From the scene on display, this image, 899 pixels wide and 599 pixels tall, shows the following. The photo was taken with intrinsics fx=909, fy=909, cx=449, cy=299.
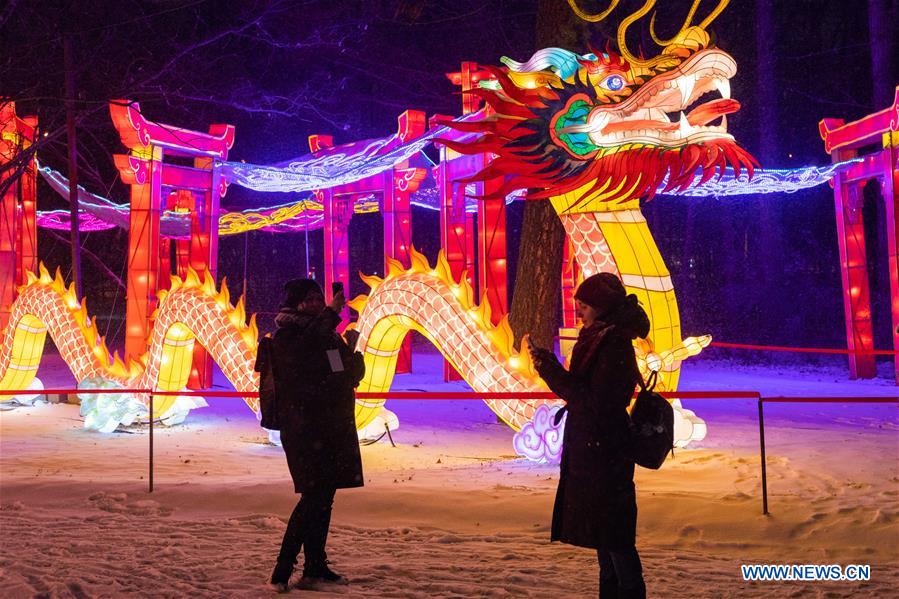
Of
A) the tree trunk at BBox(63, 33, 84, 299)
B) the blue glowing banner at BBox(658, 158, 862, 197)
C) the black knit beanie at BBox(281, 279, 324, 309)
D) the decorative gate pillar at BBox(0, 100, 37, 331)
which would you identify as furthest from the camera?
the decorative gate pillar at BBox(0, 100, 37, 331)

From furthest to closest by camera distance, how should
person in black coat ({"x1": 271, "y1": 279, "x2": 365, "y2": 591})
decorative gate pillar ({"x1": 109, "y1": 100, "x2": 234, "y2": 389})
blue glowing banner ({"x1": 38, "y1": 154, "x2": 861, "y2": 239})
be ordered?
1. blue glowing banner ({"x1": 38, "y1": 154, "x2": 861, "y2": 239})
2. decorative gate pillar ({"x1": 109, "y1": 100, "x2": 234, "y2": 389})
3. person in black coat ({"x1": 271, "y1": 279, "x2": 365, "y2": 591})

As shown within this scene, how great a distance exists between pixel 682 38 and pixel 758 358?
493 inches

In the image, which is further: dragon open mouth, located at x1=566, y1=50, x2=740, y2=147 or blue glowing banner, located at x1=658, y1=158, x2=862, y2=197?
blue glowing banner, located at x1=658, y1=158, x2=862, y2=197

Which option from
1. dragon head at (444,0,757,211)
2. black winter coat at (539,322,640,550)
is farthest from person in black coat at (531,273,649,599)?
dragon head at (444,0,757,211)

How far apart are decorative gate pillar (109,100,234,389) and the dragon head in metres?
6.63


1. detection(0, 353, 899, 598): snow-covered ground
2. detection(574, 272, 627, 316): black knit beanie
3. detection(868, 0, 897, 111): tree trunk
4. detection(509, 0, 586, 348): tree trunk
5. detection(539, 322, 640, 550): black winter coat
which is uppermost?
detection(868, 0, 897, 111): tree trunk

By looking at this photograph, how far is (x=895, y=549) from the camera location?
5.35 m

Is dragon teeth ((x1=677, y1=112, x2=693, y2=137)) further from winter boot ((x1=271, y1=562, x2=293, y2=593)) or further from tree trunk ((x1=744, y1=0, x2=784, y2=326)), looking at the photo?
tree trunk ((x1=744, y1=0, x2=784, y2=326))

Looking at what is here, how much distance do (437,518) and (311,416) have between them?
6.54 ft

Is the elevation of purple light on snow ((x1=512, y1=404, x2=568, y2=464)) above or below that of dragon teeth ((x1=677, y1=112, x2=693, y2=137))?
below

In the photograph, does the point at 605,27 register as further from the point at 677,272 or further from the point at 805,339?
the point at 677,272

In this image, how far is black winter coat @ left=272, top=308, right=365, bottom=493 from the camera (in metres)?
4.59

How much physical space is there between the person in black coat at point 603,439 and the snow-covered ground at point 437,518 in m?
0.99

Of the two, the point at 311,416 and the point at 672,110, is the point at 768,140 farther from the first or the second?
the point at 311,416
